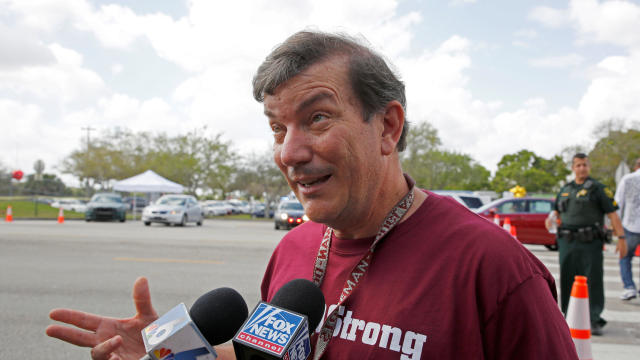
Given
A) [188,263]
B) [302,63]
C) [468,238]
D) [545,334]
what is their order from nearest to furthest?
1. [545,334]
2. [468,238]
3. [302,63]
4. [188,263]

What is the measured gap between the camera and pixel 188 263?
33.1 ft

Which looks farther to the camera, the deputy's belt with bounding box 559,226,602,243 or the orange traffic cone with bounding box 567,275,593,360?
the deputy's belt with bounding box 559,226,602,243

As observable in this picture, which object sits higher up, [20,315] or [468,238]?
[468,238]

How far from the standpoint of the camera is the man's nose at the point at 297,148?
1583mm

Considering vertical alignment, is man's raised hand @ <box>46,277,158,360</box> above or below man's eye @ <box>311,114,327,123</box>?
below

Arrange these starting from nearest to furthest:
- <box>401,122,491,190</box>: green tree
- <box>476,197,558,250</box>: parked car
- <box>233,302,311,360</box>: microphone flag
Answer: <box>233,302,311,360</box>: microphone flag, <box>476,197,558,250</box>: parked car, <box>401,122,491,190</box>: green tree

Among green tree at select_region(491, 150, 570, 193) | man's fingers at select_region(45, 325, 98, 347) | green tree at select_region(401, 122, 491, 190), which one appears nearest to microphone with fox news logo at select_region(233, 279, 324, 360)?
man's fingers at select_region(45, 325, 98, 347)

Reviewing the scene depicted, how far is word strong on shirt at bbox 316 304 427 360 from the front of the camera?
54.6 inches

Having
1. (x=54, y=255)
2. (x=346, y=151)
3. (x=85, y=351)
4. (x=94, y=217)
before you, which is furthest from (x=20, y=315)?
(x=94, y=217)

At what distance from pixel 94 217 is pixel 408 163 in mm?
36342

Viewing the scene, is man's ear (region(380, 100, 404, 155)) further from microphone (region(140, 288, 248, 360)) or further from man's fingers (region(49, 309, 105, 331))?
man's fingers (region(49, 309, 105, 331))

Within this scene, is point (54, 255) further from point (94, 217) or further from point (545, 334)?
point (94, 217)

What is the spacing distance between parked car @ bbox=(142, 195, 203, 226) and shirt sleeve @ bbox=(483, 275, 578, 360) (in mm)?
22492

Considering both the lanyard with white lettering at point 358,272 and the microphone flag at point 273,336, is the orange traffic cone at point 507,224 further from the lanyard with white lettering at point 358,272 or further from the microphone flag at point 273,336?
the microphone flag at point 273,336
